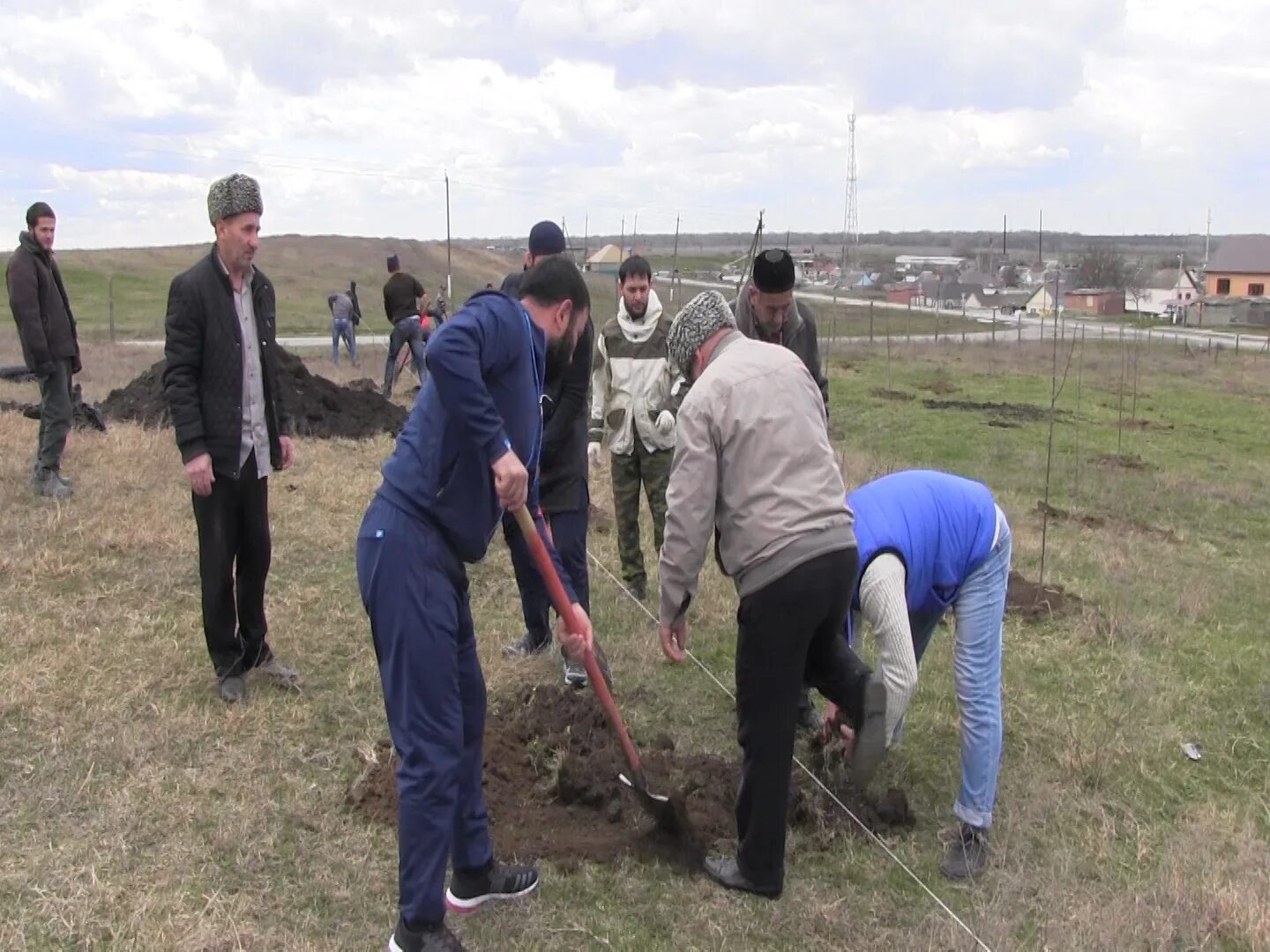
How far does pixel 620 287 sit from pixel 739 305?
1069 mm

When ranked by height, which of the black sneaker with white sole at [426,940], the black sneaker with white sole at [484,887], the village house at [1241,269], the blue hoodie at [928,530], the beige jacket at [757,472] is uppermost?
the village house at [1241,269]

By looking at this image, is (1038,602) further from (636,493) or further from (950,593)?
(950,593)

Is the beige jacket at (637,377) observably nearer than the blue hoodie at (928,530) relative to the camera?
No

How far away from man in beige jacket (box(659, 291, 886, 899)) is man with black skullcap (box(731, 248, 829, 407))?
0.99 meters

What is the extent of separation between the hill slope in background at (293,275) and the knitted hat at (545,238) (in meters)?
21.3

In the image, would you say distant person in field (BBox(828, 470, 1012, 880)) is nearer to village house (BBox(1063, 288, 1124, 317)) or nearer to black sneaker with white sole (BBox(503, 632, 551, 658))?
black sneaker with white sole (BBox(503, 632, 551, 658))

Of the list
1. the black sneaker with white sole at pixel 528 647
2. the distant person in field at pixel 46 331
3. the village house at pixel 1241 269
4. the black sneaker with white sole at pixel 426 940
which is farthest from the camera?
the village house at pixel 1241 269

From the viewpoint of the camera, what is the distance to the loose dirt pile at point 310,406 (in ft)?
34.4

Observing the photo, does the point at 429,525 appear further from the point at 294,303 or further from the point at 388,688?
the point at 294,303

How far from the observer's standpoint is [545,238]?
4496mm

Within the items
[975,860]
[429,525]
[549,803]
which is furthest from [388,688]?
[975,860]

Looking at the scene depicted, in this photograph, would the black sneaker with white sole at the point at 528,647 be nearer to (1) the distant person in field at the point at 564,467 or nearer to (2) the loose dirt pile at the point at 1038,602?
(1) the distant person in field at the point at 564,467

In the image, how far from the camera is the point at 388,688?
2.71 meters

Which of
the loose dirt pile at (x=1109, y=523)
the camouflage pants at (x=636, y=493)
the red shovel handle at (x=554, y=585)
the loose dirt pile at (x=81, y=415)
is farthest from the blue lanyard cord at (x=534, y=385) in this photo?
the loose dirt pile at (x=81, y=415)
